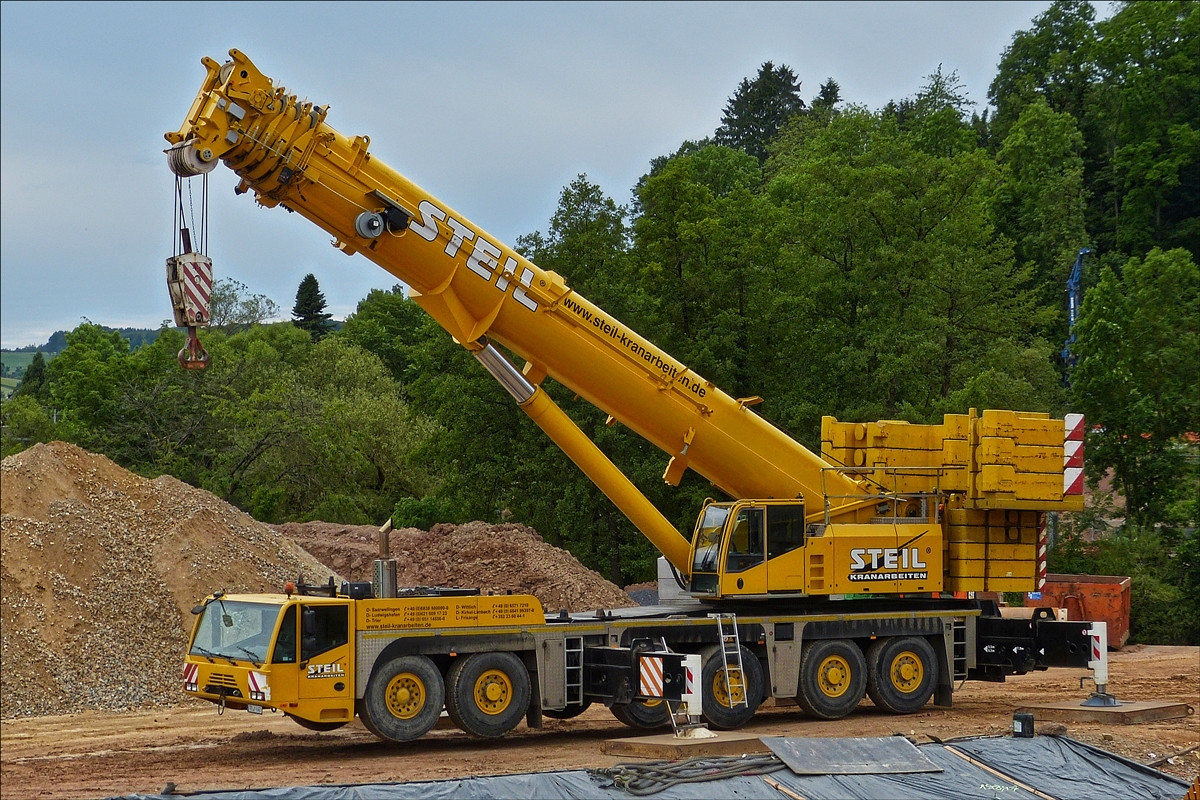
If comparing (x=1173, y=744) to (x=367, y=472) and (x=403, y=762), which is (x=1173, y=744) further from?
(x=367, y=472)

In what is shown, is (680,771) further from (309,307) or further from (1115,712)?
(309,307)

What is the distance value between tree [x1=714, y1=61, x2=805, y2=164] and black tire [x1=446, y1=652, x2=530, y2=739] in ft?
266

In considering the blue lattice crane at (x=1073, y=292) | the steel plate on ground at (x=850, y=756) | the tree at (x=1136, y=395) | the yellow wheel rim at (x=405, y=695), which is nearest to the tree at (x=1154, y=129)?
the blue lattice crane at (x=1073, y=292)

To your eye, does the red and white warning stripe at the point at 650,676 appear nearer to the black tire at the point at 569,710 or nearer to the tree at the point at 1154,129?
the black tire at the point at 569,710

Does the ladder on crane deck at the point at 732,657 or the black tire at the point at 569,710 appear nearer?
the black tire at the point at 569,710

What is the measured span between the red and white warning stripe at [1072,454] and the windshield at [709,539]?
4502 millimetres

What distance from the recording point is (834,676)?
17844 mm

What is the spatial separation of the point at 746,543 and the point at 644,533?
137cm

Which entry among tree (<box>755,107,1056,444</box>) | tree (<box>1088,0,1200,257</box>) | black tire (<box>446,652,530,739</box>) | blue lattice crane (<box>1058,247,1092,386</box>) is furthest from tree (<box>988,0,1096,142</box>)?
black tire (<box>446,652,530,739</box>)

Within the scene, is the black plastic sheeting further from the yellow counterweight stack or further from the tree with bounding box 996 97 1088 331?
the tree with bounding box 996 97 1088 331

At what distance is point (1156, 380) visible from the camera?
115 feet

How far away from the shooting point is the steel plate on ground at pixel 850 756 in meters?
12.5

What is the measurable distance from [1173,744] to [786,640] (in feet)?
15.5

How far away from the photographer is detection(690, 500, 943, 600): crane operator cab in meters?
17.1
